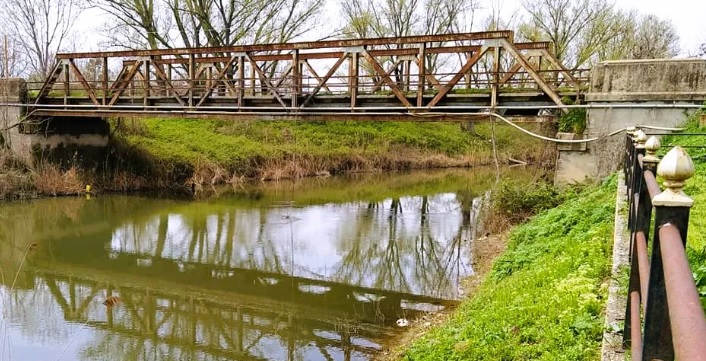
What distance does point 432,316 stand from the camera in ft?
27.0

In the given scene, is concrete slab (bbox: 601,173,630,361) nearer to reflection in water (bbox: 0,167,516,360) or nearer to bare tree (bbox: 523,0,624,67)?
reflection in water (bbox: 0,167,516,360)

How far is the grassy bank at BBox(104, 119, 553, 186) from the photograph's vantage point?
22641mm

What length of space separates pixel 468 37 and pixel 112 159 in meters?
15.1

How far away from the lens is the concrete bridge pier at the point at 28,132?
18984 millimetres

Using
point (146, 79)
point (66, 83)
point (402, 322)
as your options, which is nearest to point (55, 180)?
point (66, 83)

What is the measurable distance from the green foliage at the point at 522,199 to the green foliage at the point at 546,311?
15.0 feet

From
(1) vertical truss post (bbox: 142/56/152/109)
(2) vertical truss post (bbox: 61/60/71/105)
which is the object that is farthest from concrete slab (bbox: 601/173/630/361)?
(2) vertical truss post (bbox: 61/60/71/105)

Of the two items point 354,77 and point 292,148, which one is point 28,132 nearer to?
point 292,148

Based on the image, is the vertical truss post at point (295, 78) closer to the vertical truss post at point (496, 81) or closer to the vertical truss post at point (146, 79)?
the vertical truss post at point (496, 81)

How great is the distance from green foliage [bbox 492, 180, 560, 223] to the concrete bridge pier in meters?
14.9

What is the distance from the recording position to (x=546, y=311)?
4.57 metres

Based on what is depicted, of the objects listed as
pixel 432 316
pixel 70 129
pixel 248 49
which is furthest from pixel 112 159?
pixel 432 316

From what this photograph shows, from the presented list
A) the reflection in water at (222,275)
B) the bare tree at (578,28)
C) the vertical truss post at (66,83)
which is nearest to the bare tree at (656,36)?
the bare tree at (578,28)

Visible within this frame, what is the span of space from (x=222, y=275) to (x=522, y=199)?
21.2ft
